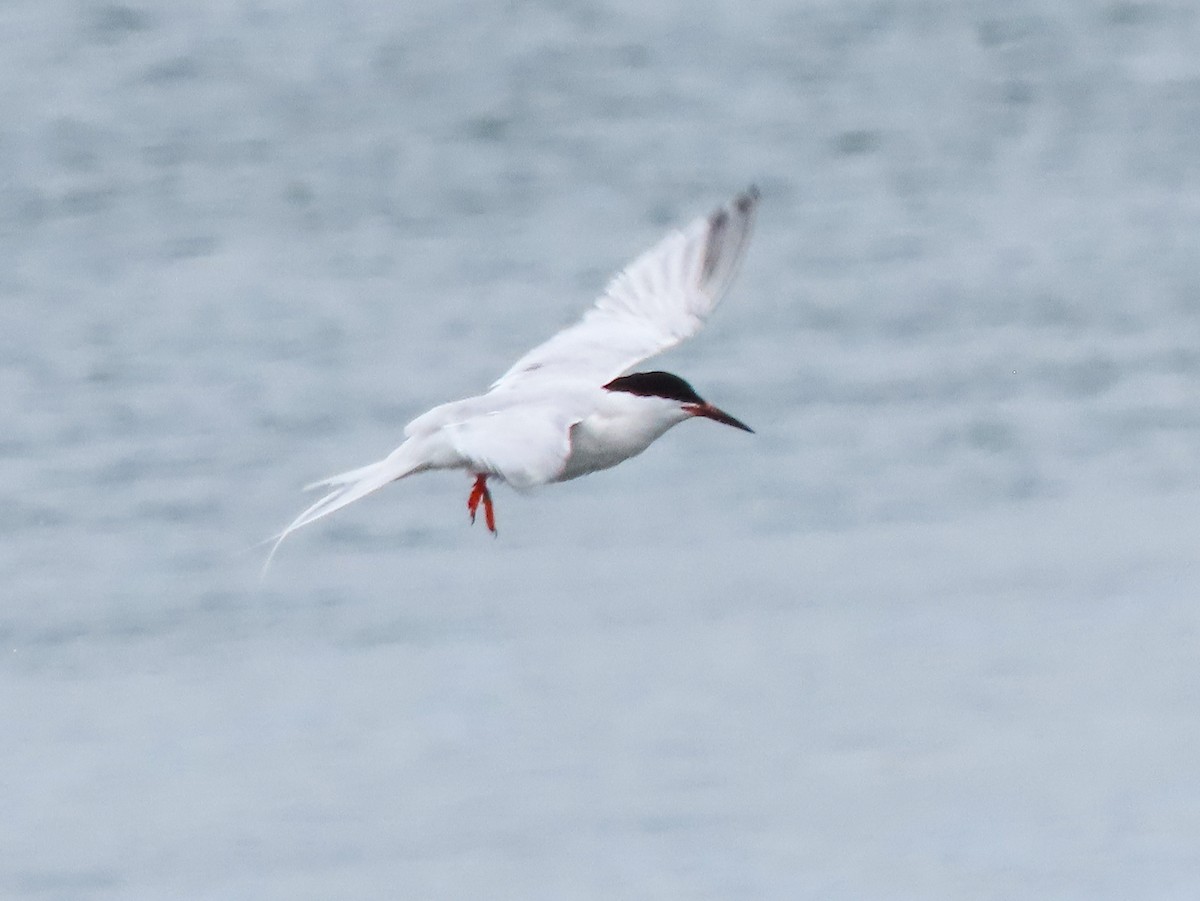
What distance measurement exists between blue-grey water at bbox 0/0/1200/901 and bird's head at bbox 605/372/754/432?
955 mm

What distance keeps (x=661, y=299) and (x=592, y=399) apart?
915 millimetres

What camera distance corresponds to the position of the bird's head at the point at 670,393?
6.62 m

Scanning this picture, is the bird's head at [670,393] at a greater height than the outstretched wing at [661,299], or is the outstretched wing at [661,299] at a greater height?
the outstretched wing at [661,299]

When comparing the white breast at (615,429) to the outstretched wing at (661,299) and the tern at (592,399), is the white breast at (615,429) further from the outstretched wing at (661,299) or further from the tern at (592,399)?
the outstretched wing at (661,299)

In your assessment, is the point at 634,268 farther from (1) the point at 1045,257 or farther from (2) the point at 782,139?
(2) the point at 782,139

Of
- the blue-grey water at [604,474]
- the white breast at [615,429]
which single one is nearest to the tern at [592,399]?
the white breast at [615,429]

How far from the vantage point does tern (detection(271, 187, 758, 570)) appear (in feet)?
19.2

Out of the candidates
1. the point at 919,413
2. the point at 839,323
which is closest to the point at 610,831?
the point at 919,413

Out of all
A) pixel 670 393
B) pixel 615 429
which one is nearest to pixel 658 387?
pixel 670 393

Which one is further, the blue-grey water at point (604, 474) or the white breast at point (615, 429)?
the blue-grey water at point (604, 474)

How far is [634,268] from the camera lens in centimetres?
738

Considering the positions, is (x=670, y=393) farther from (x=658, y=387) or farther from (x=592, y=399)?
(x=592, y=399)

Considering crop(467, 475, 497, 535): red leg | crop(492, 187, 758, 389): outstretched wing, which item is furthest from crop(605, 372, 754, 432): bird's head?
crop(467, 475, 497, 535): red leg

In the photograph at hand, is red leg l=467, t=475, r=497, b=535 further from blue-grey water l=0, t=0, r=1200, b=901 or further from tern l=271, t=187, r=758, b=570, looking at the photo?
blue-grey water l=0, t=0, r=1200, b=901
